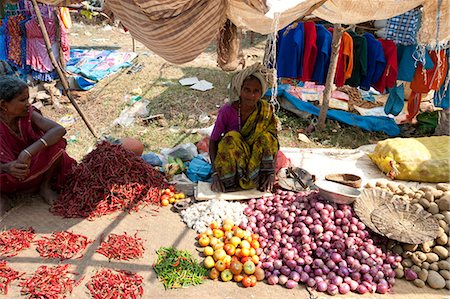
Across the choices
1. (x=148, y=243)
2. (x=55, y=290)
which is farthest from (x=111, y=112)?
(x=55, y=290)

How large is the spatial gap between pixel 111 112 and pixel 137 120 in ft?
2.20

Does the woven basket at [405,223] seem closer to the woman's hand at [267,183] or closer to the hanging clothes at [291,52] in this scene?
the woman's hand at [267,183]

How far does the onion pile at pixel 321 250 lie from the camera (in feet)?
8.00

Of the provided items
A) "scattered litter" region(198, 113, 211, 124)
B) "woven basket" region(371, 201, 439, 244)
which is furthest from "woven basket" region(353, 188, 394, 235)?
"scattered litter" region(198, 113, 211, 124)

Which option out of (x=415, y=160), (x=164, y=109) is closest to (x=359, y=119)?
(x=415, y=160)

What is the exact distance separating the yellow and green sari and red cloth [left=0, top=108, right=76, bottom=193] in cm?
154

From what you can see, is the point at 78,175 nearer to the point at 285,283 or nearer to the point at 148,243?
the point at 148,243

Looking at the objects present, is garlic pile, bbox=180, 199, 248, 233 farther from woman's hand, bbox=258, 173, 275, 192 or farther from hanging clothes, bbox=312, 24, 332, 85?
hanging clothes, bbox=312, 24, 332, 85

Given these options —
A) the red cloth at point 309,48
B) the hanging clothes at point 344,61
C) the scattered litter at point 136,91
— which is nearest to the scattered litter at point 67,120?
the scattered litter at point 136,91

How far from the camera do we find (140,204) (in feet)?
10.5

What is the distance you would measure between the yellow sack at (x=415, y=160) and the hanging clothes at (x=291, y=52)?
1650mm

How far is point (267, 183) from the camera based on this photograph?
334cm

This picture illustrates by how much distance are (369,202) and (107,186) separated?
2400 millimetres

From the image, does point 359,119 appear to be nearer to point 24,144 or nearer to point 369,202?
point 369,202
